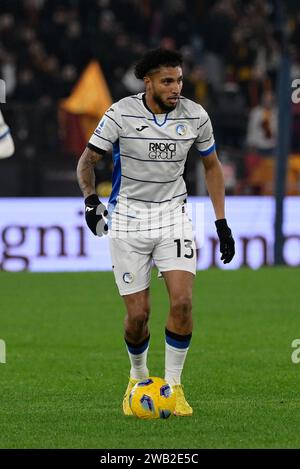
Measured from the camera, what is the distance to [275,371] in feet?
35.6

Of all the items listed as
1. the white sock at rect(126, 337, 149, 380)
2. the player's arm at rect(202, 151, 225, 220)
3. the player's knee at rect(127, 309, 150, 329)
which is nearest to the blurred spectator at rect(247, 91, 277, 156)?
the player's arm at rect(202, 151, 225, 220)

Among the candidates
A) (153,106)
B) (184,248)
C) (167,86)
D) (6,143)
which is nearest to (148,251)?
(184,248)

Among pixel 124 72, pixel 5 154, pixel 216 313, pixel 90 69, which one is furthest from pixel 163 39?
pixel 216 313

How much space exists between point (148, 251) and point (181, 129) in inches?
32.3

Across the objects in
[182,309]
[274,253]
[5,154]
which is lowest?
[274,253]

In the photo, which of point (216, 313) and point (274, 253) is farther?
point (274, 253)

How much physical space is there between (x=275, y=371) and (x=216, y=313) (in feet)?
14.8

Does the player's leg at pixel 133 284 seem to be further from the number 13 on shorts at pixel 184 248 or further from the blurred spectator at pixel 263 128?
the blurred spectator at pixel 263 128

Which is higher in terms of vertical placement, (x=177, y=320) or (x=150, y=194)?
(x=150, y=194)

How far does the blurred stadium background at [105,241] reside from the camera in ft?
28.7

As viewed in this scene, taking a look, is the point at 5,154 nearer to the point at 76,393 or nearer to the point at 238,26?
the point at 238,26

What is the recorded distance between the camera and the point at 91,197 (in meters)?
8.71

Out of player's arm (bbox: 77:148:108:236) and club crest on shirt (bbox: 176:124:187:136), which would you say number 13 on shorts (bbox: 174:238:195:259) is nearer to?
player's arm (bbox: 77:148:108:236)

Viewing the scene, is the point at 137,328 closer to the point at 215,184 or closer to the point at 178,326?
the point at 178,326
